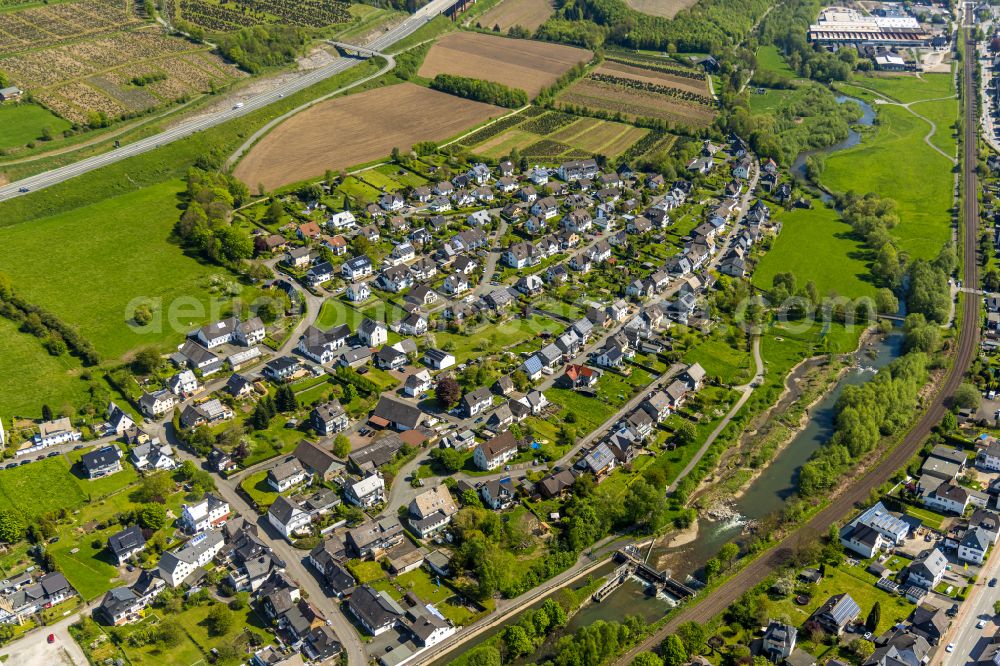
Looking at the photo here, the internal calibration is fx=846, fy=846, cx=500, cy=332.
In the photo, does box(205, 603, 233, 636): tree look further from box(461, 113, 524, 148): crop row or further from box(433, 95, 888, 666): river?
box(461, 113, 524, 148): crop row

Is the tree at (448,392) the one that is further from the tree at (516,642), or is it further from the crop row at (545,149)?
the crop row at (545,149)

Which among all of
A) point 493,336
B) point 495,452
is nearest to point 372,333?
point 493,336

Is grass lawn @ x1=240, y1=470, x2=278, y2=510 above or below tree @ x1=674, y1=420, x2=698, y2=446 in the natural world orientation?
below

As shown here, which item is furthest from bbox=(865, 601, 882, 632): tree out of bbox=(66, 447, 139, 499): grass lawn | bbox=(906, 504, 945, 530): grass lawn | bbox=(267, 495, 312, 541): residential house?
bbox=(66, 447, 139, 499): grass lawn

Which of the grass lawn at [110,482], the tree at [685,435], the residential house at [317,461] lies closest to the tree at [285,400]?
the residential house at [317,461]

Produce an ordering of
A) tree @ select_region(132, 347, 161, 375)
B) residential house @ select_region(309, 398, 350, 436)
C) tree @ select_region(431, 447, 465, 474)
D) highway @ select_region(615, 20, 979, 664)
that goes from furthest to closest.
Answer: tree @ select_region(132, 347, 161, 375), residential house @ select_region(309, 398, 350, 436), tree @ select_region(431, 447, 465, 474), highway @ select_region(615, 20, 979, 664)

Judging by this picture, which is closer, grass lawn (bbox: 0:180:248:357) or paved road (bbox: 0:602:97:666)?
paved road (bbox: 0:602:97:666)

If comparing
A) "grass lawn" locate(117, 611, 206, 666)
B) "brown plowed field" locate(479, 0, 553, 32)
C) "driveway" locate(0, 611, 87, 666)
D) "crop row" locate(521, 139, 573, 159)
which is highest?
"brown plowed field" locate(479, 0, 553, 32)
